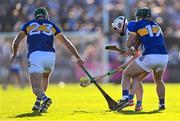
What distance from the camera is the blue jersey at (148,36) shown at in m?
15.8

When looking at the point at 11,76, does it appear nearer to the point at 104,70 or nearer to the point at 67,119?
the point at 104,70

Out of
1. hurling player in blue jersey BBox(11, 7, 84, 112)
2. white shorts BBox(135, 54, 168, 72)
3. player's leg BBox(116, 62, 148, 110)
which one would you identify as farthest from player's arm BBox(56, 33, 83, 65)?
white shorts BBox(135, 54, 168, 72)

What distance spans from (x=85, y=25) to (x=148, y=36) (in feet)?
80.2

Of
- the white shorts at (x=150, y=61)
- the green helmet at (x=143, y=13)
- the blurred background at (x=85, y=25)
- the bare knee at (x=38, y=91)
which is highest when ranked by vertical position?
the blurred background at (x=85, y=25)

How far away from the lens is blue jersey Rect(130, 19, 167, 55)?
15.8m

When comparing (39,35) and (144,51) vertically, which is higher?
(39,35)

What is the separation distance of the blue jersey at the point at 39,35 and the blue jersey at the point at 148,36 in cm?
188

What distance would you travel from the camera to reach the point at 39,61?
15.7m

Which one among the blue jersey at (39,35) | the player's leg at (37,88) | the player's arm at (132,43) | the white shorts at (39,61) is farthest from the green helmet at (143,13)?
the player's leg at (37,88)

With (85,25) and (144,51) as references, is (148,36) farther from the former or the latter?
(85,25)

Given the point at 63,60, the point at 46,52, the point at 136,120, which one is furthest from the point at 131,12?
the point at 136,120

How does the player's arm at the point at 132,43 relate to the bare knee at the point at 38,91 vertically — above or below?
above

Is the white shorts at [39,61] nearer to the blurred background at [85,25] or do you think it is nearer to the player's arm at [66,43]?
the player's arm at [66,43]

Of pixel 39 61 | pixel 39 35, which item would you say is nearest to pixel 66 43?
pixel 39 35
